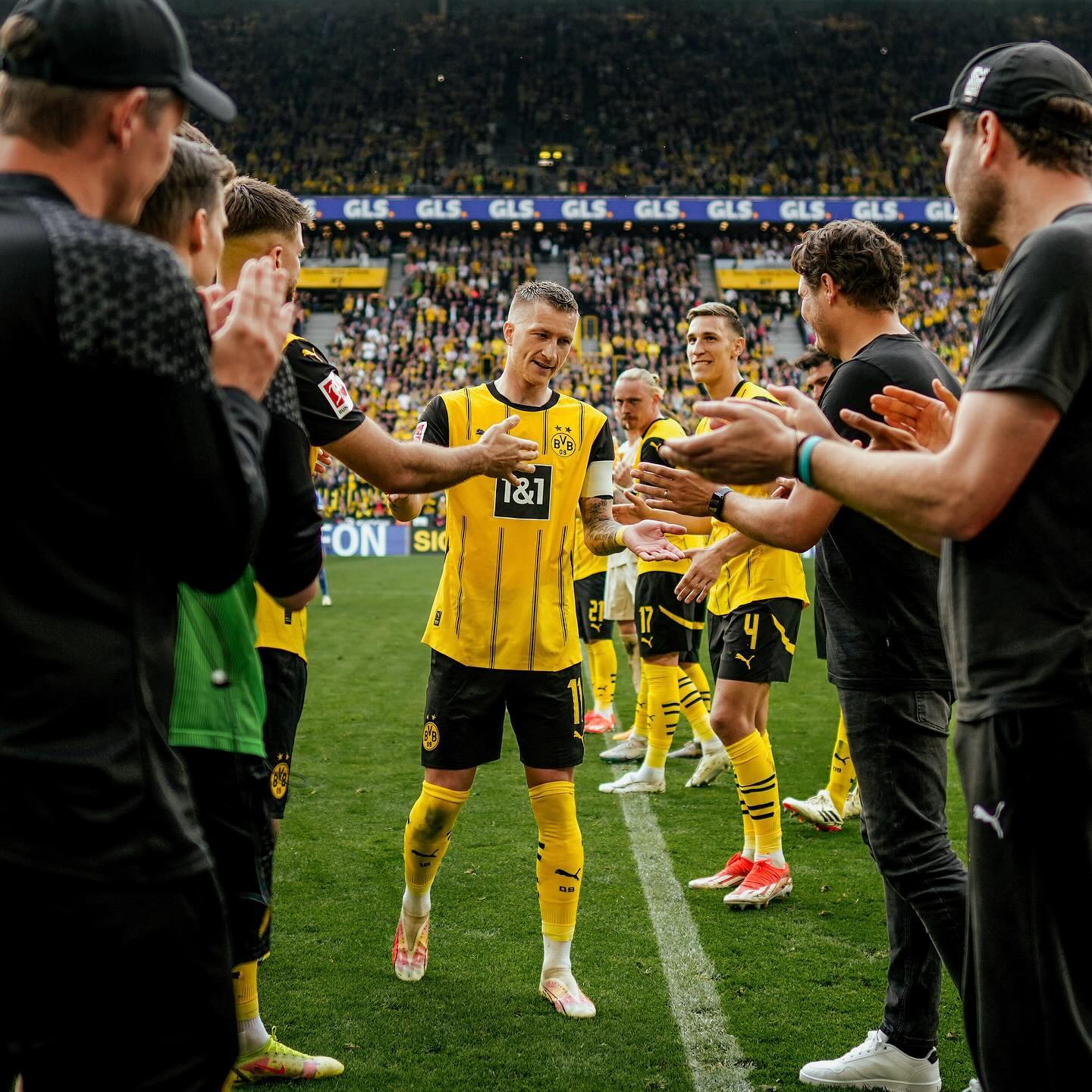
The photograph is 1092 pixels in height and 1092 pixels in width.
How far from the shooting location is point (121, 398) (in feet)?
4.80

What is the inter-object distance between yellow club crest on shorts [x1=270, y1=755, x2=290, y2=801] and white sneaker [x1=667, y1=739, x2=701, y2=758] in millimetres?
5322

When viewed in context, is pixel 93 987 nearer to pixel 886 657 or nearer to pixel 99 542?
pixel 99 542

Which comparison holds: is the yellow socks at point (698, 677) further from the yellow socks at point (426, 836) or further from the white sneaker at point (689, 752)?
the yellow socks at point (426, 836)

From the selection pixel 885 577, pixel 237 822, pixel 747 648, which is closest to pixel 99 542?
pixel 237 822

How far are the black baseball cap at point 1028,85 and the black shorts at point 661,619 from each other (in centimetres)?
535

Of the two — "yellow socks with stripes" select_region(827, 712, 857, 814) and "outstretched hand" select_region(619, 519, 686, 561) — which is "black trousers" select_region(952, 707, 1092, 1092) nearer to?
"outstretched hand" select_region(619, 519, 686, 561)

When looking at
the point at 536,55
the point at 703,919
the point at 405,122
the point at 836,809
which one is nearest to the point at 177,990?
the point at 703,919

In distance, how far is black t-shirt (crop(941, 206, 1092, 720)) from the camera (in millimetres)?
1901

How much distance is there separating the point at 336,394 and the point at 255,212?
55cm

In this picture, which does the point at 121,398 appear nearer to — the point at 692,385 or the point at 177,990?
the point at 177,990

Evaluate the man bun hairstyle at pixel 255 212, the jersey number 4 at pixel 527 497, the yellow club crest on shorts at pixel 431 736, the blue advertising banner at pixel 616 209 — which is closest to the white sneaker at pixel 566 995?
the yellow club crest on shorts at pixel 431 736

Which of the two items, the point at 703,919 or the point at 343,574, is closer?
the point at 703,919

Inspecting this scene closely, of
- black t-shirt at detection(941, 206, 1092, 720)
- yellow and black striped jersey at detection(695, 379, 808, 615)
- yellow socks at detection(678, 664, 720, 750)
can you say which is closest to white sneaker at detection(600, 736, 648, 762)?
yellow socks at detection(678, 664, 720, 750)

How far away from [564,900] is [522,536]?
1396 mm
